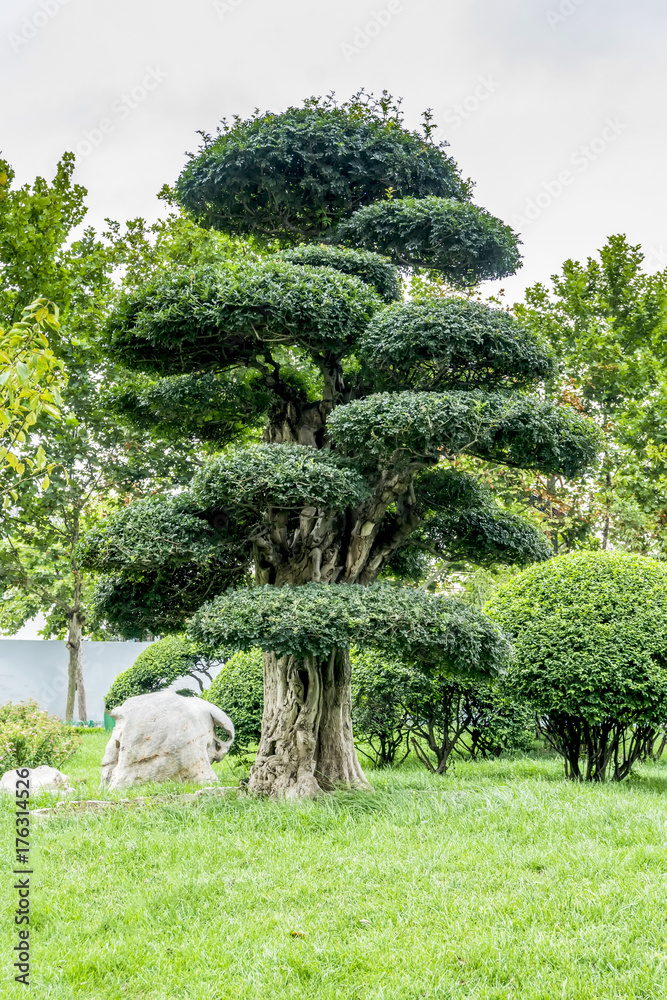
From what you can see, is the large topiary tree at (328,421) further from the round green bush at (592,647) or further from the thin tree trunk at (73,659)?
the thin tree trunk at (73,659)

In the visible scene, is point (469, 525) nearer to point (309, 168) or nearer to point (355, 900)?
point (309, 168)

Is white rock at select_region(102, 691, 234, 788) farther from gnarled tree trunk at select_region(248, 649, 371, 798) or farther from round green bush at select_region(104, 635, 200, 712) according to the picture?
round green bush at select_region(104, 635, 200, 712)

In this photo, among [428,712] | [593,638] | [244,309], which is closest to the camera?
[244,309]

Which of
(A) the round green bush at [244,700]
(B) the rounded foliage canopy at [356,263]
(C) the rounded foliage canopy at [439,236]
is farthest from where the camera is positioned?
(A) the round green bush at [244,700]

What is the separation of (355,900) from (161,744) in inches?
159

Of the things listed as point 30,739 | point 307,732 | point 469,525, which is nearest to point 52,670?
point 30,739

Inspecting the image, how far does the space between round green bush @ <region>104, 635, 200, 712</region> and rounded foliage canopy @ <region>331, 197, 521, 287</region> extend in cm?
722

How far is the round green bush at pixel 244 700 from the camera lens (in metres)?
8.18

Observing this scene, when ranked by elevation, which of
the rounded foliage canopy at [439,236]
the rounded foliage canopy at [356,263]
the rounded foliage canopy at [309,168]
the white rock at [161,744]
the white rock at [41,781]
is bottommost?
the white rock at [41,781]

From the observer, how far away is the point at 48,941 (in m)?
3.19

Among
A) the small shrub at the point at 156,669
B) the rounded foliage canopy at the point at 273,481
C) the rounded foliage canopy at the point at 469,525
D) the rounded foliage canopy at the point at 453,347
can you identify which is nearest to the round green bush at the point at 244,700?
the rounded foliage canopy at the point at 469,525

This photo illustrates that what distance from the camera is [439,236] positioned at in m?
6.13

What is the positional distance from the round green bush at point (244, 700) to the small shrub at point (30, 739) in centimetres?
179

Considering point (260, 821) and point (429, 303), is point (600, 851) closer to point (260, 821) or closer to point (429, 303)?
point (260, 821)
